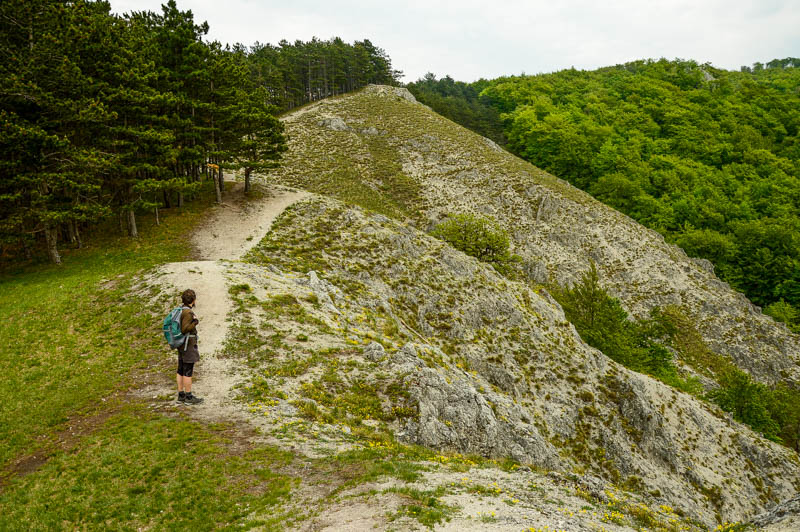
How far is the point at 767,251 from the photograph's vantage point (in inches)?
2702

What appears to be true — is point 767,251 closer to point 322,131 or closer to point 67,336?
point 322,131

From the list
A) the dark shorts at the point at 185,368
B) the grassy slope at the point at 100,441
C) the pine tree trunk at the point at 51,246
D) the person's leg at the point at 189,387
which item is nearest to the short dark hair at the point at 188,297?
the dark shorts at the point at 185,368

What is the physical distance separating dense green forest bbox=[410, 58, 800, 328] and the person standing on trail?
83.4 m

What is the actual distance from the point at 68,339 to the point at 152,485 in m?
13.6

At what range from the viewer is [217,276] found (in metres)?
24.2

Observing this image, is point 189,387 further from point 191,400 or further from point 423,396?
point 423,396

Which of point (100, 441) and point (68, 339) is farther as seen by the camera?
point (68, 339)

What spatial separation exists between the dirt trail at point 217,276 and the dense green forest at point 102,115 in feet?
14.0

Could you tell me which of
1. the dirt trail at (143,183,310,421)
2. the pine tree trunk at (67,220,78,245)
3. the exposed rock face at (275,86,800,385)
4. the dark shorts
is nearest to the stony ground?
the dirt trail at (143,183,310,421)

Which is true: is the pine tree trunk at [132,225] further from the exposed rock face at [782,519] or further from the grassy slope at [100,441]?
the exposed rock face at [782,519]

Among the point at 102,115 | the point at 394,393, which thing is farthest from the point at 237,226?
the point at 394,393

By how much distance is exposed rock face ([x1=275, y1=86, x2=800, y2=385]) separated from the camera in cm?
5588

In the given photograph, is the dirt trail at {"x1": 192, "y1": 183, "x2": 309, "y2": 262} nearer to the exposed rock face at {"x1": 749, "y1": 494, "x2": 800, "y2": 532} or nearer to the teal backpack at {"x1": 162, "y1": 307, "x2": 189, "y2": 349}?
the teal backpack at {"x1": 162, "y1": 307, "x2": 189, "y2": 349}

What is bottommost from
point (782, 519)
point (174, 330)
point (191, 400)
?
point (191, 400)
